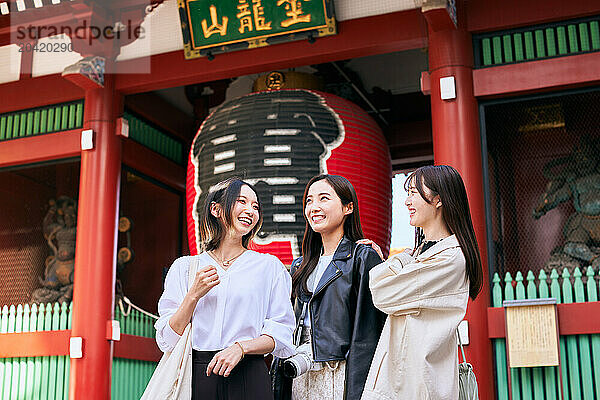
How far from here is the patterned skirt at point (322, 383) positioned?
3199 millimetres

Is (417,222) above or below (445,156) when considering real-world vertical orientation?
below

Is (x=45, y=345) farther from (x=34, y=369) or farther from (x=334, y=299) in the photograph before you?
(x=334, y=299)

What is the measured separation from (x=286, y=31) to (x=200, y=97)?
2904mm

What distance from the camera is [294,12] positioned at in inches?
285

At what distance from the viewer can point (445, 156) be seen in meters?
6.46

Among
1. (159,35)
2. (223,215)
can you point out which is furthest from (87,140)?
(223,215)

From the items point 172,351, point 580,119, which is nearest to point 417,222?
point 172,351

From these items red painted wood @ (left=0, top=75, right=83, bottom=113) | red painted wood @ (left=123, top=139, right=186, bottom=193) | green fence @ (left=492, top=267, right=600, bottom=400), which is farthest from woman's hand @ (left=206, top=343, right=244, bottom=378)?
red painted wood @ (left=0, top=75, right=83, bottom=113)

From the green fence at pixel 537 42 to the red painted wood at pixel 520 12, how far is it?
72 mm

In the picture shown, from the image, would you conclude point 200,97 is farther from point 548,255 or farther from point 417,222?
point 417,222

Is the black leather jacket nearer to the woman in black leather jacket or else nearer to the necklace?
the woman in black leather jacket

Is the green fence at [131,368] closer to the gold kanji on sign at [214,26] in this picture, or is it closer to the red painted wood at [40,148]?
the red painted wood at [40,148]

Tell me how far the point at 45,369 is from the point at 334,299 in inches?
210

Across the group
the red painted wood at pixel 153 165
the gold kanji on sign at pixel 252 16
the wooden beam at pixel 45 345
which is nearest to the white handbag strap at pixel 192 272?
the gold kanji on sign at pixel 252 16
